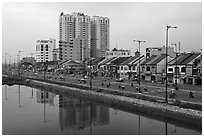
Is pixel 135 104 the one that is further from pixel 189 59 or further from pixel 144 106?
pixel 189 59

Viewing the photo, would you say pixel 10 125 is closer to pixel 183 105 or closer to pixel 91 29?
pixel 183 105

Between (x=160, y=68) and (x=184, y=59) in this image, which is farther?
(x=160, y=68)

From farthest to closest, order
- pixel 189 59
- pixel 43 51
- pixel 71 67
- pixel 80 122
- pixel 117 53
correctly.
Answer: pixel 43 51 → pixel 117 53 → pixel 71 67 → pixel 189 59 → pixel 80 122

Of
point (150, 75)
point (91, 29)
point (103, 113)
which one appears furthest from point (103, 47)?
point (103, 113)

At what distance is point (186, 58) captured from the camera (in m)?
48.8

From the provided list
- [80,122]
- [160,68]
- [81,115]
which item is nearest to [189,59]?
[160,68]

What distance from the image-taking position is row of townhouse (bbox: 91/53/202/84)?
149 feet

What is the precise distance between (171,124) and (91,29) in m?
136

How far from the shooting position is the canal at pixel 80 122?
22422mm

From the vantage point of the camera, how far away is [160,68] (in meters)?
53.7

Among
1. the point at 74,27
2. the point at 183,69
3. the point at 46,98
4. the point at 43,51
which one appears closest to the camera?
the point at 46,98

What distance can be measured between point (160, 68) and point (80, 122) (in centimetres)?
3186

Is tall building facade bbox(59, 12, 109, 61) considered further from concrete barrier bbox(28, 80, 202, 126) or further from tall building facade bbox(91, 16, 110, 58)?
concrete barrier bbox(28, 80, 202, 126)

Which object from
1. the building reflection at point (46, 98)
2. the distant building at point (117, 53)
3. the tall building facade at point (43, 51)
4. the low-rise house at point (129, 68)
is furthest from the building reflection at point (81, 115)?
the tall building facade at point (43, 51)
